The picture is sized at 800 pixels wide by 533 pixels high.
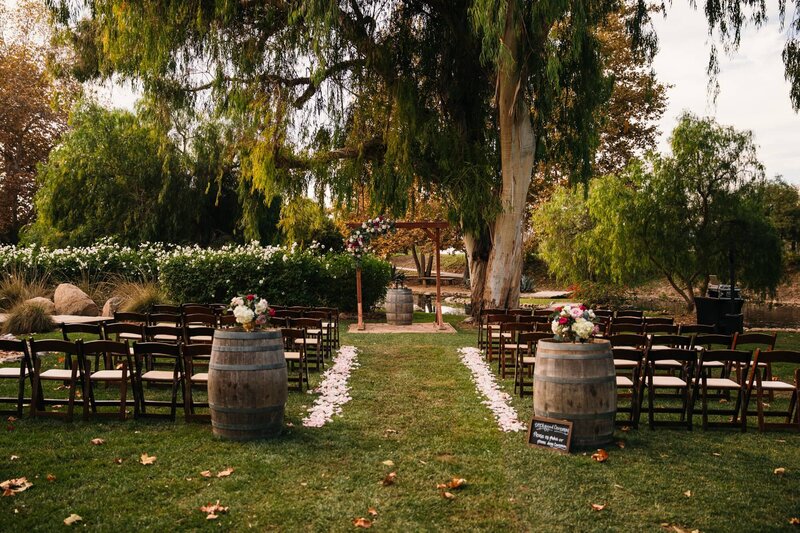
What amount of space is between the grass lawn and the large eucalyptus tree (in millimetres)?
9766

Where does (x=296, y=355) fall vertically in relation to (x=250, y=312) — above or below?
below

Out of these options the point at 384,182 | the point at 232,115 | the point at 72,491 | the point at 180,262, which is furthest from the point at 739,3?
the point at 180,262

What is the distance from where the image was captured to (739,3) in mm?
11547

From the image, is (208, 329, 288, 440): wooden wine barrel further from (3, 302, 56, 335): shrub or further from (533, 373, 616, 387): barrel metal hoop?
(3, 302, 56, 335): shrub

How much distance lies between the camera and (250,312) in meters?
6.59

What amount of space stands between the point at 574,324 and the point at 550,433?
1.05 metres

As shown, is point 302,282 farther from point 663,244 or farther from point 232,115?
point 663,244

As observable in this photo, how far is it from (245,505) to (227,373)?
1806 mm

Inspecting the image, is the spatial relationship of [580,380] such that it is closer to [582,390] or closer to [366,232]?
[582,390]

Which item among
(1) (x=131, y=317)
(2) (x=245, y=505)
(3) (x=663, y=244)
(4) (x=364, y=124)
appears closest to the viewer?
(2) (x=245, y=505)

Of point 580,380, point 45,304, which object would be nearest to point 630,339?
point 580,380

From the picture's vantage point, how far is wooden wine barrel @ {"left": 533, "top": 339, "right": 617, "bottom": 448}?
6066 mm

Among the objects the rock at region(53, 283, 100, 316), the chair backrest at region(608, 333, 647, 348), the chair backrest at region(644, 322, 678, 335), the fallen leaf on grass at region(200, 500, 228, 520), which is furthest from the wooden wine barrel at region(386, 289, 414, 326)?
the fallen leaf on grass at region(200, 500, 228, 520)

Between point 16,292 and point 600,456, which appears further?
point 16,292
